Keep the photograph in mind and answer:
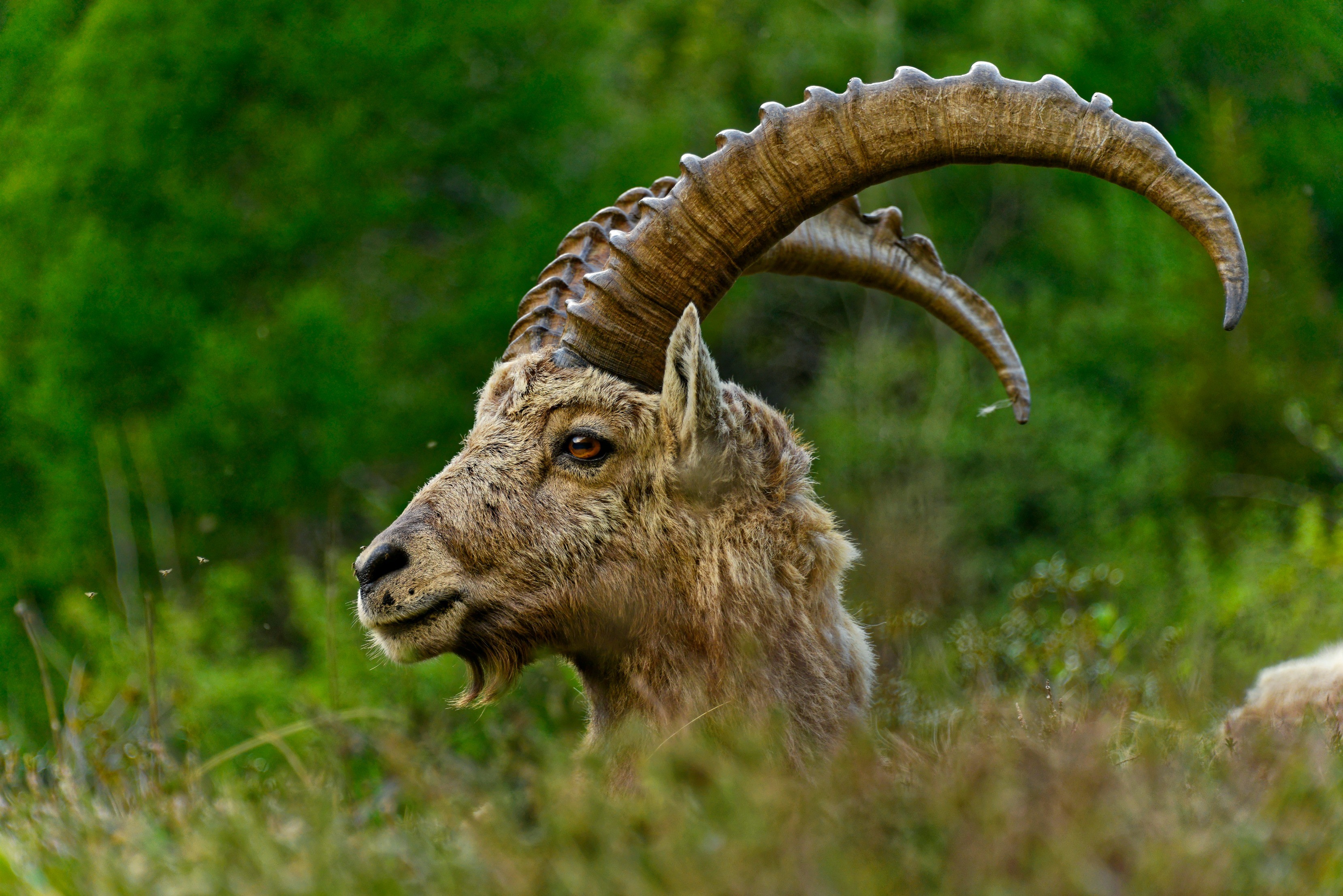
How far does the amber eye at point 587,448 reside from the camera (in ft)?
11.6

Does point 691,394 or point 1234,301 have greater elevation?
point 1234,301

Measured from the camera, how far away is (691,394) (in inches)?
133

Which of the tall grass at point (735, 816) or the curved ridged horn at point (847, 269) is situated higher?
the curved ridged horn at point (847, 269)

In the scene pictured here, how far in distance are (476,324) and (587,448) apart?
41.4ft

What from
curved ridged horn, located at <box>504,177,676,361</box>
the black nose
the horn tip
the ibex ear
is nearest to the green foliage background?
curved ridged horn, located at <box>504,177,676,361</box>

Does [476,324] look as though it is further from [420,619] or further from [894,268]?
[420,619]

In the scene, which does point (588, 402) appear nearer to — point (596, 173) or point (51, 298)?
point (51, 298)

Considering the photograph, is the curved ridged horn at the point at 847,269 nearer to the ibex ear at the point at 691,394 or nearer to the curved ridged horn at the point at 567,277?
the curved ridged horn at the point at 567,277

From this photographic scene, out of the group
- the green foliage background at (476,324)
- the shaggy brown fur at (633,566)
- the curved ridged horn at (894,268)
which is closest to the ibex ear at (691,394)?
the shaggy brown fur at (633,566)

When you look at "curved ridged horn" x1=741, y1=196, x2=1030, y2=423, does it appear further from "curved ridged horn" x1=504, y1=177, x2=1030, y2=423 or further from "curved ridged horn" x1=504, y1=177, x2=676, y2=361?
"curved ridged horn" x1=504, y1=177, x2=676, y2=361

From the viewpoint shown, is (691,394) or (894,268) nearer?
(691,394)

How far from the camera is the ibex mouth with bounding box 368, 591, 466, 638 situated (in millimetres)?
3293

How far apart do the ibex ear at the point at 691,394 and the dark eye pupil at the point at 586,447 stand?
21 centimetres

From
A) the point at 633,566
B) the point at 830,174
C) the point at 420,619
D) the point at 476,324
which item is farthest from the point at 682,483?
the point at 476,324
